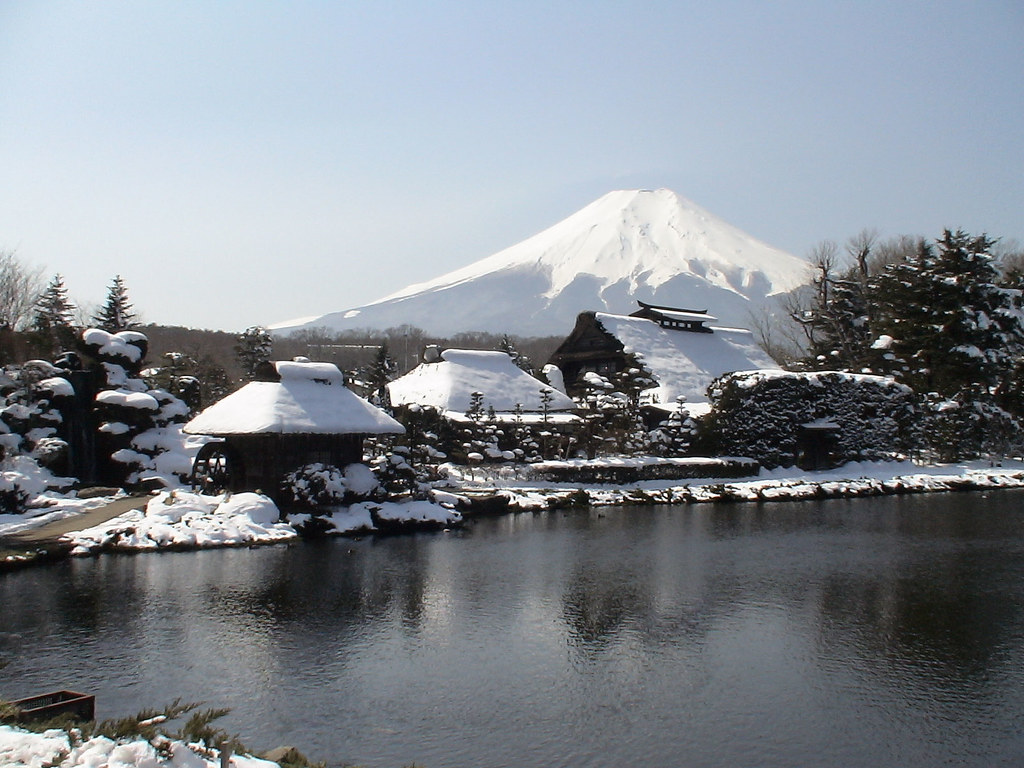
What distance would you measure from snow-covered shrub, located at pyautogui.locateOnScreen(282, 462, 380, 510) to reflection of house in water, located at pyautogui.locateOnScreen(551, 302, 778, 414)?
18.1m

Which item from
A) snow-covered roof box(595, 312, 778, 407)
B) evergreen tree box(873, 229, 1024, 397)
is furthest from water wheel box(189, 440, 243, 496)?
evergreen tree box(873, 229, 1024, 397)

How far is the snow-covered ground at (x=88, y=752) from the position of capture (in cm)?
445

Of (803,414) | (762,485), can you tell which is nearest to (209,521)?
(762,485)

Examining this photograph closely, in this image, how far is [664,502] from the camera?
70.1ft

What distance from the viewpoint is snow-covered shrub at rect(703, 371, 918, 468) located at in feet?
90.6

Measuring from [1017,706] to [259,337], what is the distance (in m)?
38.8

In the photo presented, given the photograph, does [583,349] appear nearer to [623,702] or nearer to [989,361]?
[989,361]

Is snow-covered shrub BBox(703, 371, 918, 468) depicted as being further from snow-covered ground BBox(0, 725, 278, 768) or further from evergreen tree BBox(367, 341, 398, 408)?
snow-covered ground BBox(0, 725, 278, 768)

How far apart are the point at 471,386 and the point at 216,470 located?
11.9 metres

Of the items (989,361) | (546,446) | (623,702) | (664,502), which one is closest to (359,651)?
(623,702)

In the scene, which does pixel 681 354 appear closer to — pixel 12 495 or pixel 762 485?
pixel 762 485

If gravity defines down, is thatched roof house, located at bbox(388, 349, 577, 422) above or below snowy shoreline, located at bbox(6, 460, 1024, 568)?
above

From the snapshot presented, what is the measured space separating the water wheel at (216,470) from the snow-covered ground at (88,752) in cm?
1272

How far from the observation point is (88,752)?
4582 mm
